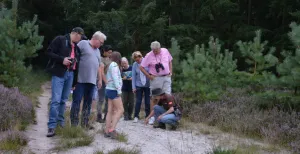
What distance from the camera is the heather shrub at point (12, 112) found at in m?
6.56

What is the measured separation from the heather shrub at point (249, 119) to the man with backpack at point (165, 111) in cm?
107

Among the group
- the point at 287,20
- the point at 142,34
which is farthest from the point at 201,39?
the point at 287,20

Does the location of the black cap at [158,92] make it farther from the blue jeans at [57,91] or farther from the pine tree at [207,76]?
the blue jeans at [57,91]

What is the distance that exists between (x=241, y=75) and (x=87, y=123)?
18.8ft

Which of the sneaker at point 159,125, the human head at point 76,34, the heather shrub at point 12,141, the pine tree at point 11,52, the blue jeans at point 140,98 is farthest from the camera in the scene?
the pine tree at point 11,52

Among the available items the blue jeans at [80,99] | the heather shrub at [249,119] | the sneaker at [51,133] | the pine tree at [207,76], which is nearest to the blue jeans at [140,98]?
the heather shrub at [249,119]

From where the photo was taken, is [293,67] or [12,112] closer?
[12,112]

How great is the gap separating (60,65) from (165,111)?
3046 mm

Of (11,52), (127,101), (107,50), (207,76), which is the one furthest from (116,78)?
(11,52)

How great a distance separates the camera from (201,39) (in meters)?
22.0

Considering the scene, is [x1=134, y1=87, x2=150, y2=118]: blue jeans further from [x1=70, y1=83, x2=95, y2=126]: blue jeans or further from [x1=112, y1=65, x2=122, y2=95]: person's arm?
[x1=112, y1=65, x2=122, y2=95]: person's arm

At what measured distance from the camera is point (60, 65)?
6.40 meters

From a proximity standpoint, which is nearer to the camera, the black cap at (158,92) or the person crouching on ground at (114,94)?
the person crouching on ground at (114,94)

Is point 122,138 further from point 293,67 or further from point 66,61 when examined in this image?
point 293,67
